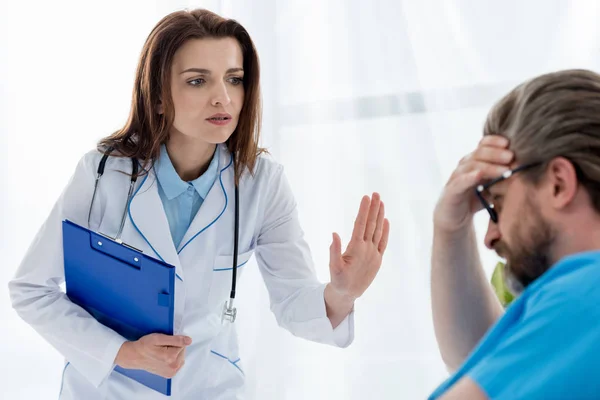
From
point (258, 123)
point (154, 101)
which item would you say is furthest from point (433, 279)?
point (154, 101)

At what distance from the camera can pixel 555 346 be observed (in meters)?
0.69

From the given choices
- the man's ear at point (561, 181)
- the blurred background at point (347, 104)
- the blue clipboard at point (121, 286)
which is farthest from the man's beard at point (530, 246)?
the blurred background at point (347, 104)

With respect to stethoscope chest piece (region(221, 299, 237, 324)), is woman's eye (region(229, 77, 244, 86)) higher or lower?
higher

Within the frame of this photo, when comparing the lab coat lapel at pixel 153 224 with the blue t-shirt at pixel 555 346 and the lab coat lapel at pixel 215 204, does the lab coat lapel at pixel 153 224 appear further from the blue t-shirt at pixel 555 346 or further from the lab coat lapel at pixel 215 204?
the blue t-shirt at pixel 555 346

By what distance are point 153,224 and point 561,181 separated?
938 mm

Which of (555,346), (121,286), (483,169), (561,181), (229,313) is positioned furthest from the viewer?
(229,313)

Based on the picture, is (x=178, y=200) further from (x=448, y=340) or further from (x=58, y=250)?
(x=448, y=340)

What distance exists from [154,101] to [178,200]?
0.23 meters

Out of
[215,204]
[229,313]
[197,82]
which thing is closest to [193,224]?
[215,204]

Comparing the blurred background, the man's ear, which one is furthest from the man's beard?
the blurred background

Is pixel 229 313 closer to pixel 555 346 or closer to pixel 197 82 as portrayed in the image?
pixel 197 82

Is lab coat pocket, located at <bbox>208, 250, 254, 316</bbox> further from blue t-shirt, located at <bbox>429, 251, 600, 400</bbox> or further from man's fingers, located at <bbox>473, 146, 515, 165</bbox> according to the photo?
blue t-shirt, located at <bbox>429, 251, 600, 400</bbox>

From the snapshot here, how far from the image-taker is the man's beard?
858 mm

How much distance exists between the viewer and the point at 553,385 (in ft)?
2.20
